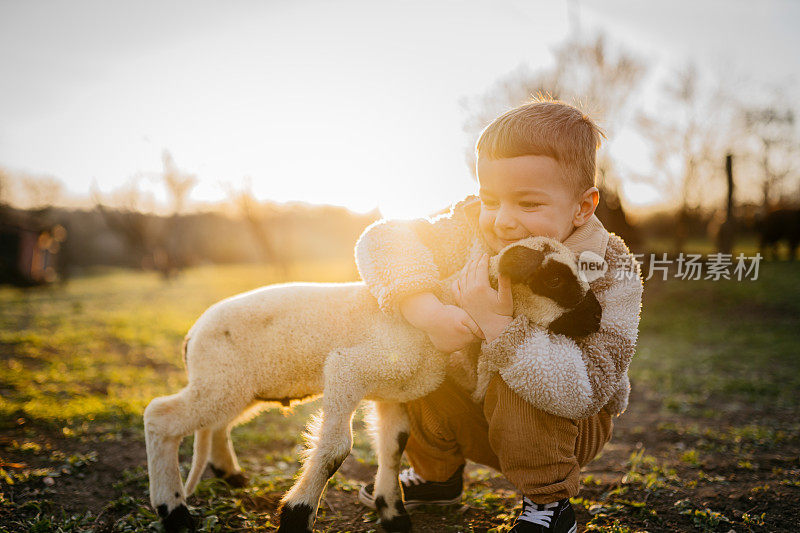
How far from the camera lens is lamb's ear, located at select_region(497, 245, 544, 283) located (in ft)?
6.06

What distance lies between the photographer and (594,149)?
213 centimetres

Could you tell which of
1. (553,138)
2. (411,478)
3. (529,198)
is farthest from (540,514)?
(553,138)

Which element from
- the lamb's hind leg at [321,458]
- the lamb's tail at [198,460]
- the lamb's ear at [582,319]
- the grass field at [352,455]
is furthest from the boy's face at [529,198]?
the lamb's tail at [198,460]

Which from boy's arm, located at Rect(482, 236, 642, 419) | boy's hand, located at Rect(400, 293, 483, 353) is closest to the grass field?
boy's arm, located at Rect(482, 236, 642, 419)

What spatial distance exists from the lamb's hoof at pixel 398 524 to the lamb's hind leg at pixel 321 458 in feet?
1.78

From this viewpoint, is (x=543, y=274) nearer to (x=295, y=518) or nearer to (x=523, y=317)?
(x=523, y=317)

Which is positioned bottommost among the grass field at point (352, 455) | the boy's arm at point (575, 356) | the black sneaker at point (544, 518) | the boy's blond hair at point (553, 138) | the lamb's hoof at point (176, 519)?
the grass field at point (352, 455)

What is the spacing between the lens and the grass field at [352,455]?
2.56 m

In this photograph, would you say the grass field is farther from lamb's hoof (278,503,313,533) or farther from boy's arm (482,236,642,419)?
boy's arm (482,236,642,419)

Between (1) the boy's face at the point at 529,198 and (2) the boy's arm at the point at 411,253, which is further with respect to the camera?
(2) the boy's arm at the point at 411,253

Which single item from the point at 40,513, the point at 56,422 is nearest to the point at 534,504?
the point at 40,513

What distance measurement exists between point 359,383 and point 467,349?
54 centimetres

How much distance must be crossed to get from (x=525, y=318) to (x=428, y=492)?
1.31 meters

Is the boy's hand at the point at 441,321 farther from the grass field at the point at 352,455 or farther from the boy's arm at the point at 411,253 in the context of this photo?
the grass field at the point at 352,455
